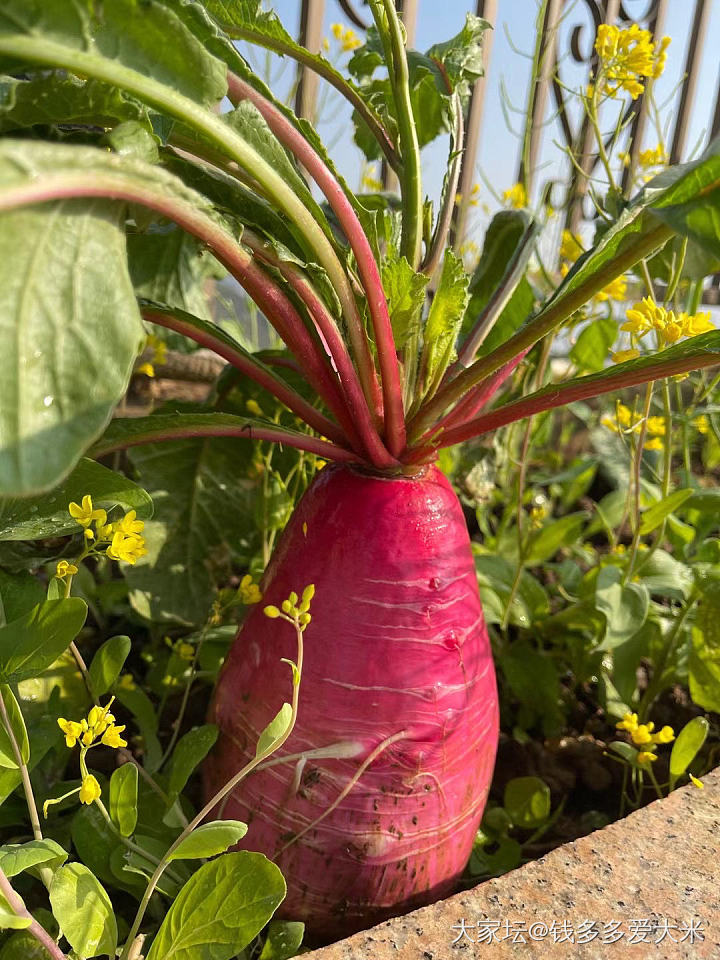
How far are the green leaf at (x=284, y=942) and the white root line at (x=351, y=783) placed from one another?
6 cm

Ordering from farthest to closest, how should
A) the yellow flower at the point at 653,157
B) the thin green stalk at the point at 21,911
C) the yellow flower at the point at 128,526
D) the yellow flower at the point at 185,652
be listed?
the yellow flower at the point at 653,157 → the yellow flower at the point at 185,652 → the yellow flower at the point at 128,526 → the thin green stalk at the point at 21,911

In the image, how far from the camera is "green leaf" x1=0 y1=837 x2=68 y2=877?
21.3 inches

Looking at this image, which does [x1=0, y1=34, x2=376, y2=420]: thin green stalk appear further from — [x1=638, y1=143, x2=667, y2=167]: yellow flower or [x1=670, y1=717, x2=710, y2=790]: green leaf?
[x1=638, y1=143, x2=667, y2=167]: yellow flower

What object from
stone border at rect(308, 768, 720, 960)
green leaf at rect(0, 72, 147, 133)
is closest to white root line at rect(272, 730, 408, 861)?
stone border at rect(308, 768, 720, 960)

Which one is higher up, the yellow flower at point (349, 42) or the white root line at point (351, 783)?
the yellow flower at point (349, 42)

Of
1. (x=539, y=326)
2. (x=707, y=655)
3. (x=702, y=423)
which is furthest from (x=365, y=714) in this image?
(x=702, y=423)

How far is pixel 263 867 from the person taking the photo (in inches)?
22.9

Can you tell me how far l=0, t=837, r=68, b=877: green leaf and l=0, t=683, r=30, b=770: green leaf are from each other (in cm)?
6

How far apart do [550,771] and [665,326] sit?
59 cm

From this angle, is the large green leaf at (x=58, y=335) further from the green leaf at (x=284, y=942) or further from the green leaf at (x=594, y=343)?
the green leaf at (x=594, y=343)

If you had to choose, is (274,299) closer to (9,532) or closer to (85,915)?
(9,532)

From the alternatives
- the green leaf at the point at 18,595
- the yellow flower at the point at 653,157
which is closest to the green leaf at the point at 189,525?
the green leaf at the point at 18,595

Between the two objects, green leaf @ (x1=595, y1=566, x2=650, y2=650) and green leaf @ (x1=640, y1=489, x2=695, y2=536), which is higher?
green leaf @ (x1=640, y1=489, x2=695, y2=536)

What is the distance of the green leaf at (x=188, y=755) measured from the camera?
0.73 meters
